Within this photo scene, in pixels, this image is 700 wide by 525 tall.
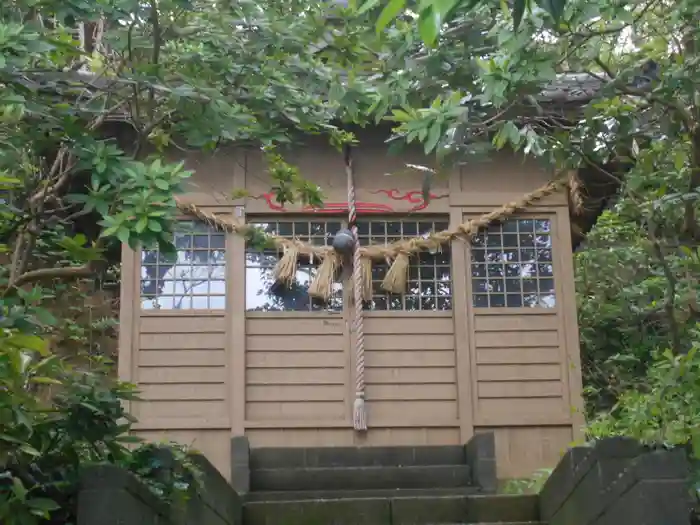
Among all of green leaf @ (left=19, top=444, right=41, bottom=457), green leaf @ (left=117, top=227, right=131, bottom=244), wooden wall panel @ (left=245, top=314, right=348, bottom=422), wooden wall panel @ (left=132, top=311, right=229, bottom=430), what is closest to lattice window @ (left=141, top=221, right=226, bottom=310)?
wooden wall panel @ (left=132, top=311, right=229, bottom=430)

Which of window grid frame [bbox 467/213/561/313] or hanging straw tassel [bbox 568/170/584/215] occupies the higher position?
hanging straw tassel [bbox 568/170/584/215]

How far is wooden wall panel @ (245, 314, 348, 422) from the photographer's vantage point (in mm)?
7355

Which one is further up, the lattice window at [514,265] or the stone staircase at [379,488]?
the lattice window at [514,265]

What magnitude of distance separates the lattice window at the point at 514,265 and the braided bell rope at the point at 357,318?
0.90m

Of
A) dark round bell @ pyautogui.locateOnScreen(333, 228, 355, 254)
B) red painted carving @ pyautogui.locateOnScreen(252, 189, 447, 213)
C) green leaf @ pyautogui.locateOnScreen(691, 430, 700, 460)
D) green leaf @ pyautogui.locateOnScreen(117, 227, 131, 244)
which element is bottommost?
green leaf @ pyautogui.locateOnScreen(691, 430, 700, 460)

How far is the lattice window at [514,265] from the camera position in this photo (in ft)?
25.2

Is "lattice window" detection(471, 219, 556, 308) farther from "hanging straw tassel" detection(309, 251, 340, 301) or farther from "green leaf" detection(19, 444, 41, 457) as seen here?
"green leaf" detection(19, 444, 41, 457)

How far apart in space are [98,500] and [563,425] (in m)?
4.44

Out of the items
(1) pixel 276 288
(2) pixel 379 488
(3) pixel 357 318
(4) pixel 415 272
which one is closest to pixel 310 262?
(1) pixel 276 288

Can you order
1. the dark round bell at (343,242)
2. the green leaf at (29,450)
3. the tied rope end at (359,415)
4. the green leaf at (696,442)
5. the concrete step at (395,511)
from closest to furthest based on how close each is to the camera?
1. the green leaf at (29,450)
2. the green leaf at (696,442)
3. the concrete step at (395,511)
4. the tied rope end at (359,415)
5. the dark round bell at (343,242)

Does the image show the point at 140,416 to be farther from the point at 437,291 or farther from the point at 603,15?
the point at 603,15

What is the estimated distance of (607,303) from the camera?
10.1 metres

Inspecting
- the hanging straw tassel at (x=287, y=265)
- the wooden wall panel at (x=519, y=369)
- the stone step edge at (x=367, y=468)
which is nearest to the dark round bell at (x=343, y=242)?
the hanging straw tassel at (x=287, y=265)

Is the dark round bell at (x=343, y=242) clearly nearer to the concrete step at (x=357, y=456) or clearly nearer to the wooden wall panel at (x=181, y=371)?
the wooden wall panel at (x=181, y=371)
